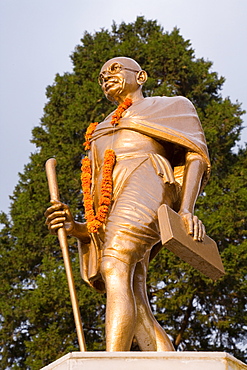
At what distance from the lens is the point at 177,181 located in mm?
6484

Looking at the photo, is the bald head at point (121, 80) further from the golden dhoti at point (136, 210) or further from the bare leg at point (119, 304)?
the bare leg at point (119, 304)

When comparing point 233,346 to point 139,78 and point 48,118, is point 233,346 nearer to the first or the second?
point 48,118

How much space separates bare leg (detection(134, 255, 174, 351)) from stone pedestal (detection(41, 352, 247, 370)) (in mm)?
1334

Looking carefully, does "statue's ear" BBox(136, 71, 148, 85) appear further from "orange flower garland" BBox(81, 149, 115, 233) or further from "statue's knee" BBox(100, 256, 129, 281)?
"statue's knee" BBox(100, 256, 129, 281)

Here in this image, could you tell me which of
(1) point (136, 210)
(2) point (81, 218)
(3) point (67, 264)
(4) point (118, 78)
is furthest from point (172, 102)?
(2) point (81, 218)

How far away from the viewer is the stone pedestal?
4.43 m

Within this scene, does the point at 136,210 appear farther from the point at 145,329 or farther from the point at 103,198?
the point at 145,329

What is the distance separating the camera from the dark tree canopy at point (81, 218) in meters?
16.7

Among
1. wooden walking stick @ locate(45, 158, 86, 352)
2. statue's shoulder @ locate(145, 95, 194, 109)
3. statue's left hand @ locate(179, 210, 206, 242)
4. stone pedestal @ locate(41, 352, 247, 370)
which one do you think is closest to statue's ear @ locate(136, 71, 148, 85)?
statue's shoulder @ locate(145, 95, 194, 109)

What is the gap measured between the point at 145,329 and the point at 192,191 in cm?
115

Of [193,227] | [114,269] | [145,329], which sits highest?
[193,227]

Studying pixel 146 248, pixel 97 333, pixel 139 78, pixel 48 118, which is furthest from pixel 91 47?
pixel 146 248

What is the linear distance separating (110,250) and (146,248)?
32 centimetres

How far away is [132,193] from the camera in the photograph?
602 cm
